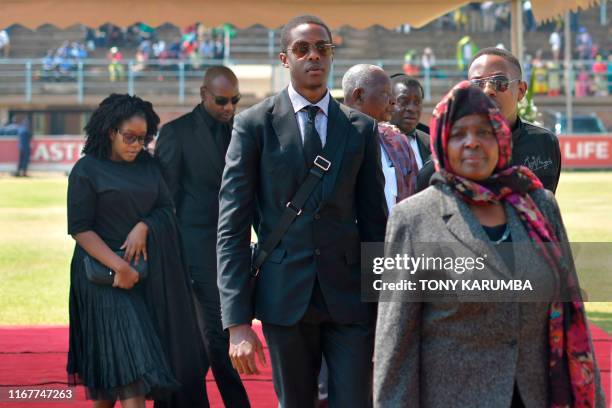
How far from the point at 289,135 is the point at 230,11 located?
4906mm

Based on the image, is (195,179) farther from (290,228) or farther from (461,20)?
(461,20)

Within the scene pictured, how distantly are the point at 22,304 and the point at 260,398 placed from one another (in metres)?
5.65

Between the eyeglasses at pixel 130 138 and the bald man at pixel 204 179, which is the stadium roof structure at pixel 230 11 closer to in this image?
the bald man at pixel 204 179

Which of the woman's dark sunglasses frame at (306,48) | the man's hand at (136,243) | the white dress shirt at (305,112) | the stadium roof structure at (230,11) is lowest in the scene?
the man's hand at (136,243)

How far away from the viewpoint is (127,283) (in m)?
6.16

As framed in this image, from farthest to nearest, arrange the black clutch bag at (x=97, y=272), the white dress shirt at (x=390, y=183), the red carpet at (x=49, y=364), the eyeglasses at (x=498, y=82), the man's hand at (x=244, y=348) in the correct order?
1. the red carpet at (x=49, y=364)
2. the black clutch bag at (x=97, y=272)
3. the white dress shirt at (x=390, y=183)
4. the eyeglasses at (x=498, y=82)
5. the man's hand at (x=244, y=348)

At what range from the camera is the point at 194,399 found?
6.48 meters

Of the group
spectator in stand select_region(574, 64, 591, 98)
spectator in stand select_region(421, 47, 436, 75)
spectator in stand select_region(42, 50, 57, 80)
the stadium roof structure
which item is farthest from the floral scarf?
spectator in stand select_region(574, 64, 591, 98)

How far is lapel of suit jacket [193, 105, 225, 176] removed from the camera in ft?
23.9

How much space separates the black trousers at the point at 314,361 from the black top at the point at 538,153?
1.14m

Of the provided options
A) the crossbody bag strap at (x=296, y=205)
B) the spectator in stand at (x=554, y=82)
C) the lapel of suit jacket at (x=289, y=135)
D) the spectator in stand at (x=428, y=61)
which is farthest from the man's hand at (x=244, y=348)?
the spectator in stand at (x=554, y=82)

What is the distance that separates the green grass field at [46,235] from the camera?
12.0 m

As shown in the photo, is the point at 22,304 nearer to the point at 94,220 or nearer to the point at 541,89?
the point at 94,220

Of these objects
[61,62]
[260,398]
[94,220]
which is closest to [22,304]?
[260,398]
